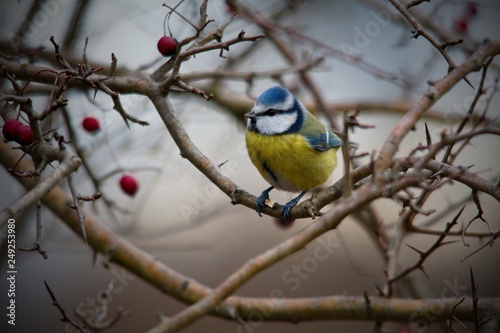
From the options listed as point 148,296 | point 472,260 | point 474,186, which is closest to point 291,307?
point 474,186

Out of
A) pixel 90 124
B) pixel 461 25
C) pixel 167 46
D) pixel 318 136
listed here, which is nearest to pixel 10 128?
pixel 167 46

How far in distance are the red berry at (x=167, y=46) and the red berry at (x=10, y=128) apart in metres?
0.51

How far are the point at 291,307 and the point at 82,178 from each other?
1457 mm

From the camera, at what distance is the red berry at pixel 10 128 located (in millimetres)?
1512

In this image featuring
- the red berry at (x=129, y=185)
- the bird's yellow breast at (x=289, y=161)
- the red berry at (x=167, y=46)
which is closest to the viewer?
the red berry at (x=167, y=46)

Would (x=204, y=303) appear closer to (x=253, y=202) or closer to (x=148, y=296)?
(x=253, y=202)

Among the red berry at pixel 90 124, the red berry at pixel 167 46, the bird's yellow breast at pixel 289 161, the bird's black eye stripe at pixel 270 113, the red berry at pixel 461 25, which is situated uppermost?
the red berry at pixel 461 25

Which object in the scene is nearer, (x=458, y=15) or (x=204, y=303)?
(x=204, y=303)

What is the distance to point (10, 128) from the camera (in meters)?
Result: 1.51

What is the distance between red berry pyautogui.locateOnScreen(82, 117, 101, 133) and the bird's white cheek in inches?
29.6

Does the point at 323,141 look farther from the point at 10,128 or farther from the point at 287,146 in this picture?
the point at 10,128

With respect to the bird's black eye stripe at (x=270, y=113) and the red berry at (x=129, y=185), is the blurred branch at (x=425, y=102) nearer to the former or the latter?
the bird's black eye stripe at (x=270, y=113)

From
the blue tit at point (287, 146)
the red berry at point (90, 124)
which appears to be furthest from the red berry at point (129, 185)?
the blue tit at point (287, 146)

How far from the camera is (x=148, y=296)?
386 centimetres
